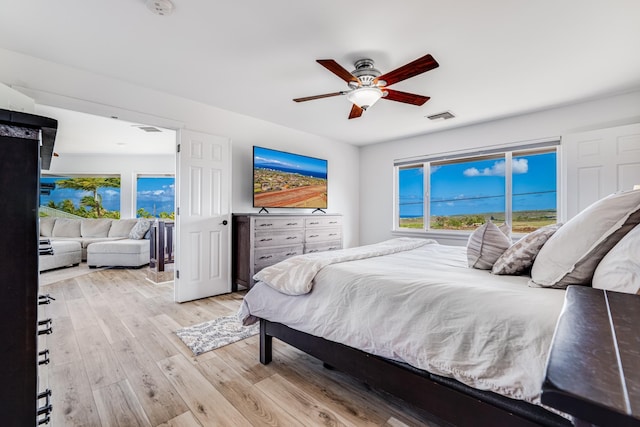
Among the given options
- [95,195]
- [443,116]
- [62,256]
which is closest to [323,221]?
[443,116]

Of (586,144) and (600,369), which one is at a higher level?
(586,144)

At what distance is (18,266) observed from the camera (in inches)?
27.5

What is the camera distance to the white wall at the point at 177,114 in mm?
2572

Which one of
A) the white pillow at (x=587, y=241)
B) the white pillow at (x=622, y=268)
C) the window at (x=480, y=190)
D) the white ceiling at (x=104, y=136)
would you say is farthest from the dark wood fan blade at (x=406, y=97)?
the white ceiling at (x=104, y=136)

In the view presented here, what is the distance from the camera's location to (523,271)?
→ 5.23ft

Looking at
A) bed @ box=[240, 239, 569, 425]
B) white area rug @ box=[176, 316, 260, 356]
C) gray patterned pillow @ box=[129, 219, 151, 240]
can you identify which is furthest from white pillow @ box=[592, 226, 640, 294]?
gray patterned pillow @ box=[129, 219, 151, 240]

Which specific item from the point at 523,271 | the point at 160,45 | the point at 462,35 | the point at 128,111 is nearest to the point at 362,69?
the point at 462,35

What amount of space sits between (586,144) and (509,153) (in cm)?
86

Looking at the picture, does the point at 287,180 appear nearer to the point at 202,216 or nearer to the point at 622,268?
the point at 202,216

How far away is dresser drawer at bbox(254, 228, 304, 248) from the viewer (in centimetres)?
368

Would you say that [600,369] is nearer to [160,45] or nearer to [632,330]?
[632,330]

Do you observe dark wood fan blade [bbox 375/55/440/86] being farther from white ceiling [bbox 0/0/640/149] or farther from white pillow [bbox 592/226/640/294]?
white pillow [bbox 592/226/640/294]

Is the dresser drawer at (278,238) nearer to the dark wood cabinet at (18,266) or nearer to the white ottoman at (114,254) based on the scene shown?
the dark wood cabinet at (18,266)

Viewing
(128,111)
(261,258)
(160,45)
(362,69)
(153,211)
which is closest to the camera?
(160,45)
